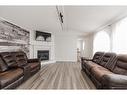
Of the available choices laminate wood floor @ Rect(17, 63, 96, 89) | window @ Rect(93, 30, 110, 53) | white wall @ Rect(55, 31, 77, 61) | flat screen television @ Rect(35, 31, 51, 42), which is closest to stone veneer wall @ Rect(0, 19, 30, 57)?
laminate wood floor @ Rect(17, 63, 96, 89)

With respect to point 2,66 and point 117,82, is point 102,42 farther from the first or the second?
point 2,66

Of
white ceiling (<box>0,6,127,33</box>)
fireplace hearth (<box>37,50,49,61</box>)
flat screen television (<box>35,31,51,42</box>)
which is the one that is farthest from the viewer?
fireplace hearth (<box>37,50,49,61</box>)

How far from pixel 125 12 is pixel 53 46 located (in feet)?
21.5

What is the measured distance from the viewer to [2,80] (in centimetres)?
283

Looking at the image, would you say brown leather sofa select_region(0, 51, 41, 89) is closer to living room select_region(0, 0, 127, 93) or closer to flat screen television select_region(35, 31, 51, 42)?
living room select_region(0, 0, 127, 93)

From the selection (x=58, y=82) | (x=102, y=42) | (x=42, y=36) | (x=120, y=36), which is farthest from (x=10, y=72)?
(x=42, y=36)

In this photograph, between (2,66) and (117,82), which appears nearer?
(117,82)

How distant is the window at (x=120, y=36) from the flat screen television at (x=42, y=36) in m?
4.71

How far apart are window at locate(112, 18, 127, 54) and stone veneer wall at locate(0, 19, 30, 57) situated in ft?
13.4

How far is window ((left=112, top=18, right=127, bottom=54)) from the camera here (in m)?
4.39

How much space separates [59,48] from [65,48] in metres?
0.47

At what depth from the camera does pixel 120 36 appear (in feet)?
15.4
